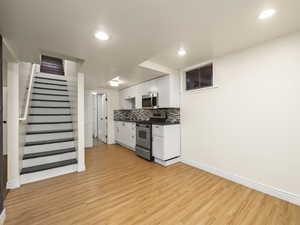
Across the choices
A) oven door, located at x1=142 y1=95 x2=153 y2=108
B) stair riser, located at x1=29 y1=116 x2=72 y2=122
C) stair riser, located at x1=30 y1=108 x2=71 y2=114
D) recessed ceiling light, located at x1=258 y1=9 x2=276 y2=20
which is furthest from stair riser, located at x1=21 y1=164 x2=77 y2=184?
recessed ceiling light, located at x1=258 y1=9 x2=276 y2=20

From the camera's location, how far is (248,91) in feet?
7.49

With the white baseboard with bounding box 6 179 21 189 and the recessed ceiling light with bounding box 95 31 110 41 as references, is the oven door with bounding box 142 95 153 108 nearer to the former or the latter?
the recessed ceiling light with bounding box 95 31 110 41

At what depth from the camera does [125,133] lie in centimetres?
475

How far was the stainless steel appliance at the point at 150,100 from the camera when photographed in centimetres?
377

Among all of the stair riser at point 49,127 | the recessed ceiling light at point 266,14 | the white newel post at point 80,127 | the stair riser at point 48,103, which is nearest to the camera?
the recessed ceiling light at point 266,14

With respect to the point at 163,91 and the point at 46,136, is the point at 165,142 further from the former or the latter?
the point at 46,136

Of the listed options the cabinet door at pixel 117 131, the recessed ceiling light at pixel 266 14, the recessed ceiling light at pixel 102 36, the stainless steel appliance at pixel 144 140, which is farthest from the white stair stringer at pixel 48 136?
the recessed ceiling light at pixel 266 14

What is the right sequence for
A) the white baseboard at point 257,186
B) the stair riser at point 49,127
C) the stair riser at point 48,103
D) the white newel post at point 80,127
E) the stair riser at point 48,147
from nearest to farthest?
the white baseboard at point 257,186 < the stair riser at point 48,147 < the white newel post at point 80,127 < the stair riser at point 49,127 < the stair riser at point 48,103

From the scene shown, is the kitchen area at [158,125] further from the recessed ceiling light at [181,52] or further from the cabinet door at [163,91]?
the recessed ceiling light at [181,52]

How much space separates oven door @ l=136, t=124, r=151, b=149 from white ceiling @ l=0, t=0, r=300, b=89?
6.36 ft

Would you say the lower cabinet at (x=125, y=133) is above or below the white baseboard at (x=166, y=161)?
above

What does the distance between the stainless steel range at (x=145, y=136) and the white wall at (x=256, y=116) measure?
1.20 meters

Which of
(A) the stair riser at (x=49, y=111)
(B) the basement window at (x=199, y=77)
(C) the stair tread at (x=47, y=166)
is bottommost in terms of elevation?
(C) the stair tread at (x=47, y=166)

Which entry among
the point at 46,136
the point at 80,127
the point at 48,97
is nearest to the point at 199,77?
the point at 80,127
